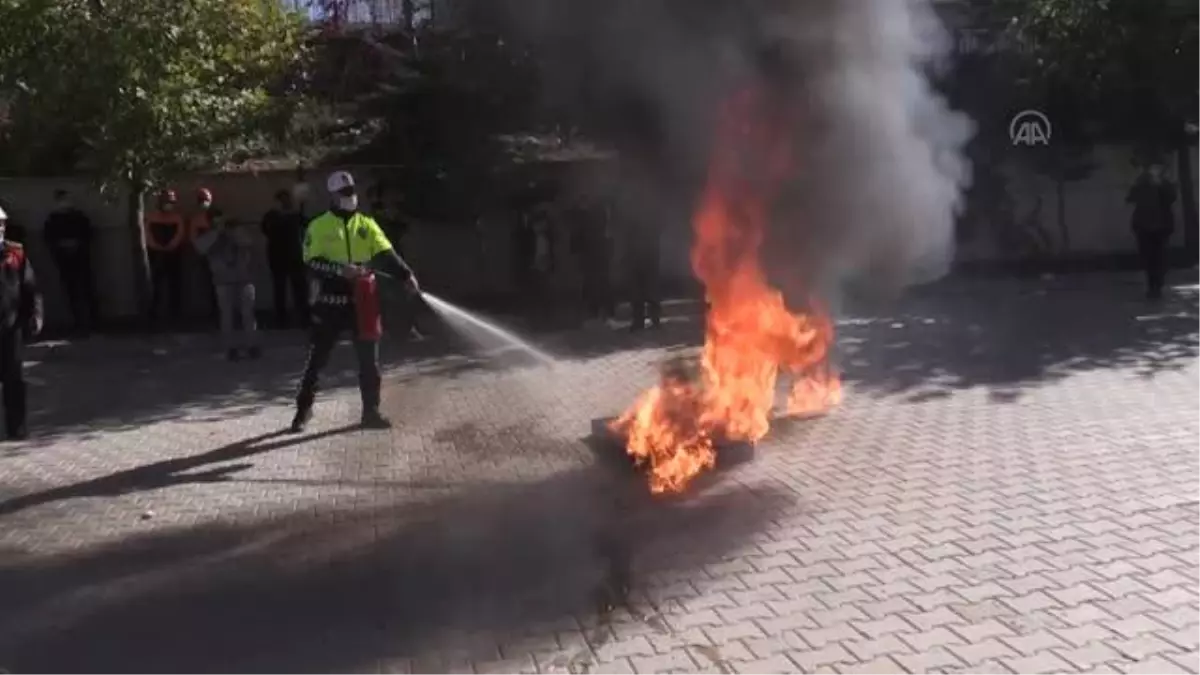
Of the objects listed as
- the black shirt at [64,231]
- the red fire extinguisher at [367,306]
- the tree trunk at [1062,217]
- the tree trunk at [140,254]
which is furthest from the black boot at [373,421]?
the tree trunk at [1062,217]

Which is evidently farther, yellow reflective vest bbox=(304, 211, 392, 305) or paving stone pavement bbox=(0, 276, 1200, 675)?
yellow reflective vest bbox=(304, 211, 392, 305)

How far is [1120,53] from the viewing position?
57.4ft

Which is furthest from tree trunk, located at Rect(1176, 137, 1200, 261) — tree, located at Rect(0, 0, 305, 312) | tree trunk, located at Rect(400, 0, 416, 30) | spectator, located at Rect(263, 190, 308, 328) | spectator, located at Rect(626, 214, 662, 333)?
tree, located at Rect(0, 0, 305, 312)

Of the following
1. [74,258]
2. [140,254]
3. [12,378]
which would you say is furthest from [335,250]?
[74,258]

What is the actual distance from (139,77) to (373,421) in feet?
18.5

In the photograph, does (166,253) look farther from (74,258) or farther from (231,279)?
(231,279)

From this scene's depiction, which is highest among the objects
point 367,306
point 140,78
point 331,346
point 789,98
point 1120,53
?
point 1120,53

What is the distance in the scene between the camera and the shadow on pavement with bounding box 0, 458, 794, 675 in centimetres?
501

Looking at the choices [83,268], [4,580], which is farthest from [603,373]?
[83,268]

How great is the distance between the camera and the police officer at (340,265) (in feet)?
28.9

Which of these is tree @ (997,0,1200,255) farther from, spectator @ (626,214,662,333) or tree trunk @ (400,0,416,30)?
tree trunk @ (400,0,416,30)

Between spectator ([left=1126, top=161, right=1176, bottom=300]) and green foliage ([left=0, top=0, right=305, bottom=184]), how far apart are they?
9476mm

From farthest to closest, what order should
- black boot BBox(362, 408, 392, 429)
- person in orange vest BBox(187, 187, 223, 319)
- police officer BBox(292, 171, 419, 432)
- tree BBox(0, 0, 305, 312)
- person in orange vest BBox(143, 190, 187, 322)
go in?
person in orange vest BBox(143, 190, 187, 322) < person in orange vest BBox(187, 187, 223, 319) < tree BBox(0, 0, 305, 312) < black boot BBox(362, 408, 392, 429) < police officer BBox(292, 171, 419, 432)

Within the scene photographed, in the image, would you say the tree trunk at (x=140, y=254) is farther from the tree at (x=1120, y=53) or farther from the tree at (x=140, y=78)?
the tree at (x=1120, y=53)
